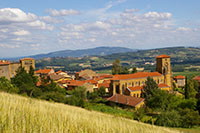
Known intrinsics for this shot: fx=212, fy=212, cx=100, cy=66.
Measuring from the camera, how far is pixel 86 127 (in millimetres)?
5066

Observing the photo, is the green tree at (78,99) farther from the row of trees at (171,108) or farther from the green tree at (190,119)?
the green tree at (190,119)

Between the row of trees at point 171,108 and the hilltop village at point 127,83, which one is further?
the hilltop village at point 127,83

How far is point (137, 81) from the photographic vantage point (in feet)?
192

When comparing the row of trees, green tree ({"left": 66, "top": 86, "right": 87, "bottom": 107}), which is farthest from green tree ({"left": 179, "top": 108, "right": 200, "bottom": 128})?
green tree ({"left": 66, "top": 86, "right": 87, "bottom": 107})

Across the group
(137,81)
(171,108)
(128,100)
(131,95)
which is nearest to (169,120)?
(171,108)

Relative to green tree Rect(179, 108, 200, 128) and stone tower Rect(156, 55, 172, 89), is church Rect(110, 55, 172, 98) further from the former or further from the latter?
green tree Rect(179, 108, 200, 128)

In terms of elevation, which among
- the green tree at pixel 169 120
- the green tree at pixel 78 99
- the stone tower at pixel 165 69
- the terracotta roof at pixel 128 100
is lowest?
the terracotta roof at pixel 128 100

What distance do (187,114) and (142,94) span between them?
21901 millimetres

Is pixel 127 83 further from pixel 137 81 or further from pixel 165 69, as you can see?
pixel 165 69

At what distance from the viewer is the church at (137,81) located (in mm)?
55188

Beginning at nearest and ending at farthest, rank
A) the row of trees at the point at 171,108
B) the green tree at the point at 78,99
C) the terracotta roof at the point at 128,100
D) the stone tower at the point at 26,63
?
the row of trees at the point at 171,108 → the green tree at the point at 78,99 → the terracotta roof at the point at 128,100 → the stone tower at the point at 26,63

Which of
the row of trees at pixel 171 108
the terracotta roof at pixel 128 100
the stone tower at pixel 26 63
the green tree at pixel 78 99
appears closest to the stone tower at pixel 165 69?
the row of trees at pixel 171 108

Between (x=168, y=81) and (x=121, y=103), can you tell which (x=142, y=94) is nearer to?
(x=121, y=103)

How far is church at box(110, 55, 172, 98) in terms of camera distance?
5519 cm
